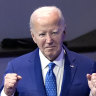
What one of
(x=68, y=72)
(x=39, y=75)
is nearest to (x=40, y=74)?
(x=39, y=75)

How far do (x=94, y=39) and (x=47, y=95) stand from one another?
1.88 m

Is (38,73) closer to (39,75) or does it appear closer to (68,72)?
(39,75)

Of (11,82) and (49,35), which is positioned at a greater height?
(49,35)

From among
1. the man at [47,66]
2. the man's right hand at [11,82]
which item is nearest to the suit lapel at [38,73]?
the man at [47,66]

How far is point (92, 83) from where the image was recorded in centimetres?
118

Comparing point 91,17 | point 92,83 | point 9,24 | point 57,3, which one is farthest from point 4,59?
point 92,83

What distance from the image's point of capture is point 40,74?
4.32ft

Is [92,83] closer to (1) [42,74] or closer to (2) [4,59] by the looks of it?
(1) [42,74]

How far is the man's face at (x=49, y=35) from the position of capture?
4.08 feet

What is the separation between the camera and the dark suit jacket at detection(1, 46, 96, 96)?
1.30 m

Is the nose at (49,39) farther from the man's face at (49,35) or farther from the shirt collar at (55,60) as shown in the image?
the shirt collar at (55,60)

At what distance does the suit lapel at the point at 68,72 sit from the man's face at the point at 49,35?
77mm

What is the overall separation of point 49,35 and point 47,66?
0.49 feet

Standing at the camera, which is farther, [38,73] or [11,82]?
[38,73]
